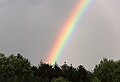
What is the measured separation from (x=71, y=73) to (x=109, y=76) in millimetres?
9601

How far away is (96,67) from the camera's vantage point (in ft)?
251

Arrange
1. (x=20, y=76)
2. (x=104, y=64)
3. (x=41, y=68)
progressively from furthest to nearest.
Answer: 1. (x=41, y=68)
2. (x=104, y=64)
3. (x=20, y=76)

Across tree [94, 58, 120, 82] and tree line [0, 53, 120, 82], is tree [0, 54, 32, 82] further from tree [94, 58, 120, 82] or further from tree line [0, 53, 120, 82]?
tree [94, 58, 120, 82]

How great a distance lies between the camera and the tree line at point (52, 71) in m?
68.7

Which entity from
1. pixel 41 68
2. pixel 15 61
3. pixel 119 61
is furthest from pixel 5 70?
pixel 119 61

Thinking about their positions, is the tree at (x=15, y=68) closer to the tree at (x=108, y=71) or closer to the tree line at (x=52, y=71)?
the tree line at (x=52, y=71)

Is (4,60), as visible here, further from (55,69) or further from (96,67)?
(96,67)

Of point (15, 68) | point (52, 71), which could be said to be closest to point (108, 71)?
point (52, 71)

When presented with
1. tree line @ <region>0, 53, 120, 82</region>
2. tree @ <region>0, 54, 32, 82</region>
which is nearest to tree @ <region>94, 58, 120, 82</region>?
tree line @ <region>0, 53, 120, 82</region>

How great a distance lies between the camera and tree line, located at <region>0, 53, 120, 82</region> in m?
68.7

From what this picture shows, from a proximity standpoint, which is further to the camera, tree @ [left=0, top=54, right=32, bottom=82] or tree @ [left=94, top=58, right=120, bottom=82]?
tree @ [left=94, top=58, right=120, bottom=82]

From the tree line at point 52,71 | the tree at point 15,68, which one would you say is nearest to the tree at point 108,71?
the tree line at point 52,71

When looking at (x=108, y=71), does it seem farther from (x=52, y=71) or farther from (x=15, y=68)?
(x=15, y=68)

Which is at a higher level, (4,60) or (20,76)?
(4,60)
